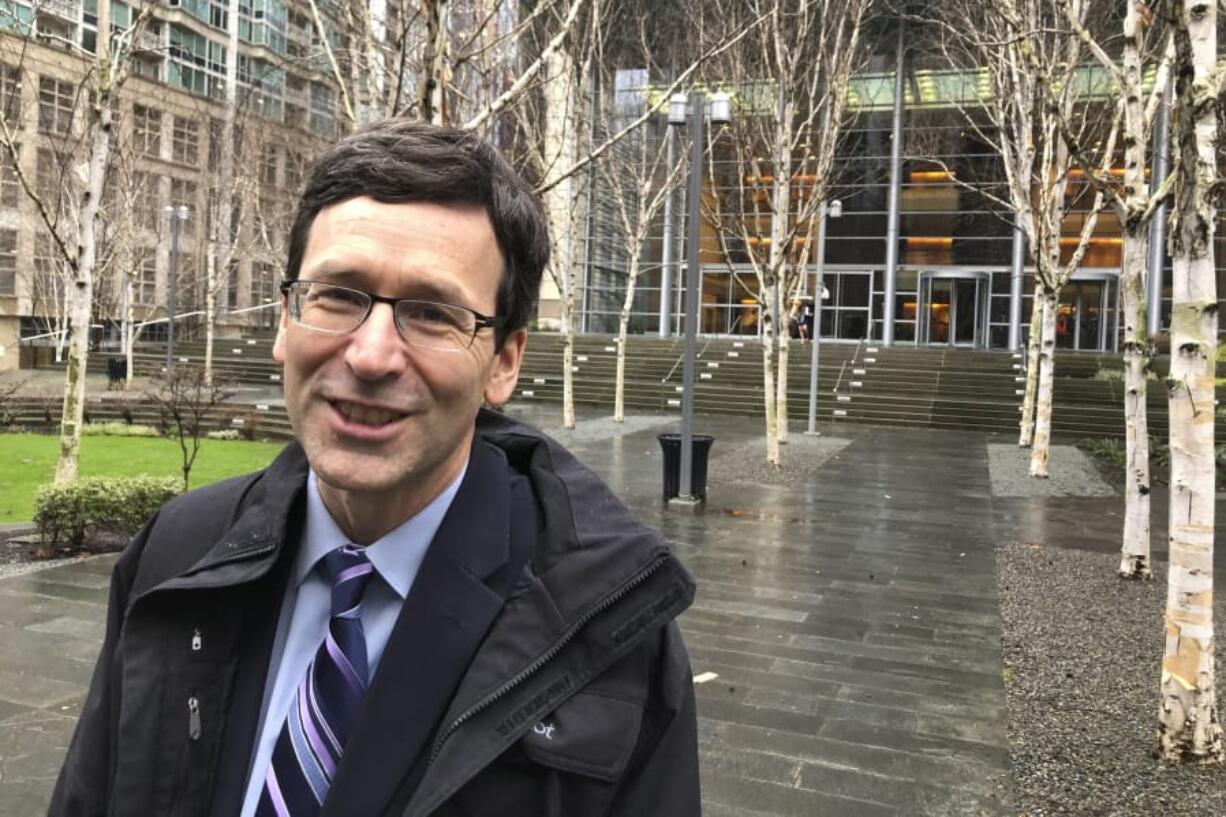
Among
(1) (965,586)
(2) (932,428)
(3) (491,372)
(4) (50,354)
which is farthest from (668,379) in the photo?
(3) (491,372)

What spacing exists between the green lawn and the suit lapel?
1167 centimetres

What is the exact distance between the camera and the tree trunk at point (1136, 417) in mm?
8219

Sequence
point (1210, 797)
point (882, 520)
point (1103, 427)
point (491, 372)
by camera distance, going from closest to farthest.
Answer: point (491, 372) < point (1210, 797) < point (882, 520) < point (1103, 427)

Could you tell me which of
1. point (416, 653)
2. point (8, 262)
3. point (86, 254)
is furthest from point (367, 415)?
point (8, 262)

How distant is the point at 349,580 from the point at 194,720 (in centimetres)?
29

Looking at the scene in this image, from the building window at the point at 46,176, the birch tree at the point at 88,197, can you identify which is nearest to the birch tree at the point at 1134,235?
the birch tree at the point at 88,197

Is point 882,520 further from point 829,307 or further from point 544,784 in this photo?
point 829,307

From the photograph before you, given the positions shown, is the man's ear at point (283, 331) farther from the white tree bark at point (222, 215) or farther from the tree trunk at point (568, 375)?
the white tree bark at point (222, 215)

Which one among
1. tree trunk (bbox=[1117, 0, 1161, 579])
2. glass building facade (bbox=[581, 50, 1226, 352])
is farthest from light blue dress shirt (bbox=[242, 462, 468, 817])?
glass building facade (bbox=[581, 50, 1226, 352])

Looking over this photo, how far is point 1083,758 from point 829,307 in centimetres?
3613

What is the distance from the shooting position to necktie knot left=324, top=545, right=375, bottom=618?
1413 mm

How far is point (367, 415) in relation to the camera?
1.40 metres

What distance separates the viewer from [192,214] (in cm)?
4119

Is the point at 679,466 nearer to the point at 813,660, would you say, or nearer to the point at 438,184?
the point at 813,660
